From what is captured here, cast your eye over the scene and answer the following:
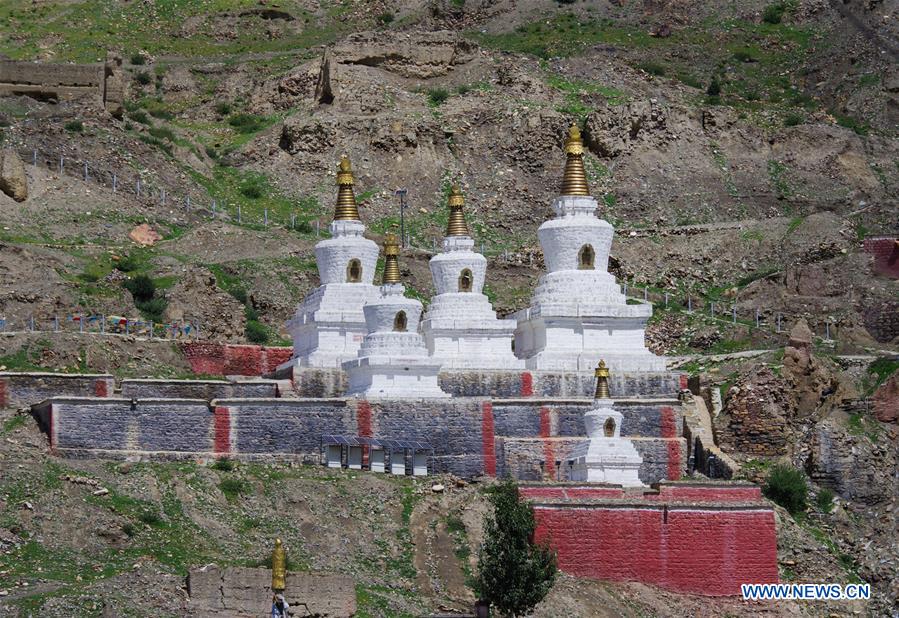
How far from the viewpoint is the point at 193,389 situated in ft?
252

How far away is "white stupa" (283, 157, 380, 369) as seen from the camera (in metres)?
80.7

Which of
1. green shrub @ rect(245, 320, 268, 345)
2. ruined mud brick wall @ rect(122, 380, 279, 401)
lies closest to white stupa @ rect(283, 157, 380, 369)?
ruined mud brick wall @ rect(122, 380, 279, 401)

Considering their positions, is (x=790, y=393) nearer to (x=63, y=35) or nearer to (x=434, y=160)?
(x=434, y=160)

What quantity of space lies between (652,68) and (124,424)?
47.7 metres

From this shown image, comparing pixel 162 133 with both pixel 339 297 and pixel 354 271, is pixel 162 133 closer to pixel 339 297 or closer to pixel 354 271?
pixel 354 271

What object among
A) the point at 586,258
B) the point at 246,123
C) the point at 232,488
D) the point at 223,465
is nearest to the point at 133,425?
the point at 223,465

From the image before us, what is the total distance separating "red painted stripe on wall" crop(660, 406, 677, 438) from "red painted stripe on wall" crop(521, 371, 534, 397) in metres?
4.45

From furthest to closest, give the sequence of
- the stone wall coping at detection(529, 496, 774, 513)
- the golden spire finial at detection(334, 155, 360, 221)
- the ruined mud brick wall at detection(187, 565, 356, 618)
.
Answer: the golden spire finial at detection(334, 155, 360, 221) → the stone wall coping at detection(529, 496, 774, 513) → the ruined mud brick wall at detection(187, 565, 356, 618)

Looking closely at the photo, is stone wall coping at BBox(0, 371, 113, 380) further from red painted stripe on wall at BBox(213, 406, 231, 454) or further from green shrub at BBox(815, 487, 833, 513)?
green shrub at BBox(815, 487, 833, 513)

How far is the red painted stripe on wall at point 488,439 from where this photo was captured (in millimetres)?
73938

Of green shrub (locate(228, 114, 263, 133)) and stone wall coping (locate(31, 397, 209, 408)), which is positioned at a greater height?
green shrub (locate(228, 114, 263, 133))

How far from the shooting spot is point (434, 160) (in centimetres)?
10506

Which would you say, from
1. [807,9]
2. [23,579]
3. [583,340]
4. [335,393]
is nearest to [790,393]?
[583,340]

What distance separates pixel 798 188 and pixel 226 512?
42.5 m
